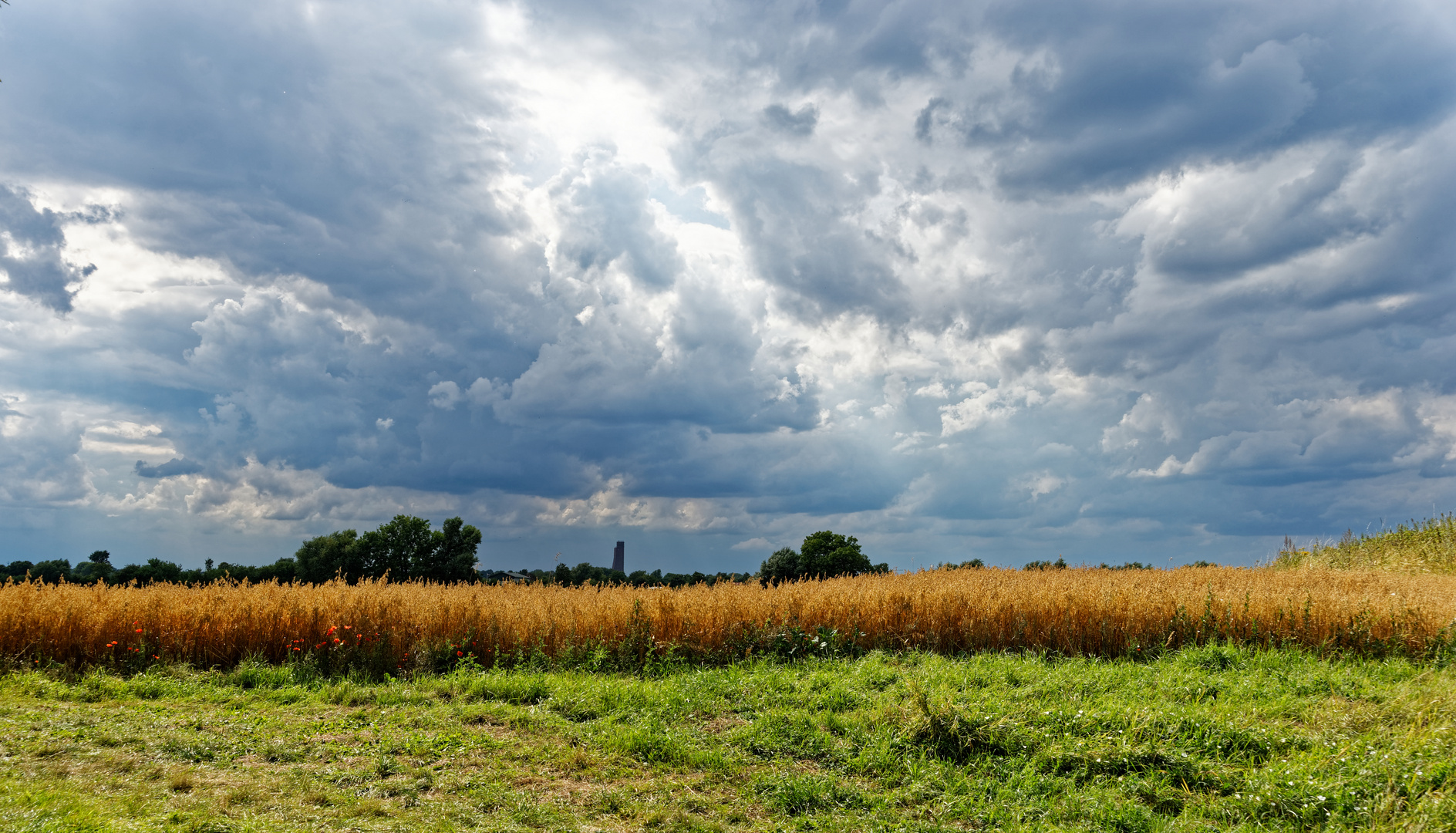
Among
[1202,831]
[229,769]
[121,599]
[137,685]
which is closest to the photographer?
[1202,831]

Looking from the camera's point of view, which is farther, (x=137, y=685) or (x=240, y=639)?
(x=240, y=639)

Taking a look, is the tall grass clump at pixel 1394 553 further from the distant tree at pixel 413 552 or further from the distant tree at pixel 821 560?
the distant tree at pixel 413 552

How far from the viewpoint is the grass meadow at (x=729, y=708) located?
7.12 metres

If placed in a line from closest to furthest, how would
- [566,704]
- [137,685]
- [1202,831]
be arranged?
[1202,831]
[566,704]
[137,685]

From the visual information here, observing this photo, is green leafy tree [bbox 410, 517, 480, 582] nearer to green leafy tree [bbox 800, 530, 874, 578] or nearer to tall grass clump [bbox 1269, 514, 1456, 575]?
green leafy tree [bbox 800, 530, 874, 578]

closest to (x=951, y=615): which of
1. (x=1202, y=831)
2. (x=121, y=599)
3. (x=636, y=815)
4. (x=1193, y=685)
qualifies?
(x=1193, y=685)

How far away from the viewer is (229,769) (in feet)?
26.7

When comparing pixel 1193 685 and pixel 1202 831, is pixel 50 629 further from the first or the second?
pixel 1193 685

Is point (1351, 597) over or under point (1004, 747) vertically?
over

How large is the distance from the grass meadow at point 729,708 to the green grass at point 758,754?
0.04 metres

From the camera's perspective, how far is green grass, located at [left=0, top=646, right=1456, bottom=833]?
6961 millimetres

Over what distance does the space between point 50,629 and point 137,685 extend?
129 inches

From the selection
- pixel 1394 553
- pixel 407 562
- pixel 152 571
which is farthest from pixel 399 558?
pixel 1394 553

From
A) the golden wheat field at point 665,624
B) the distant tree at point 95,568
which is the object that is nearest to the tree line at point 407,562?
the distant tree at point 95,568
